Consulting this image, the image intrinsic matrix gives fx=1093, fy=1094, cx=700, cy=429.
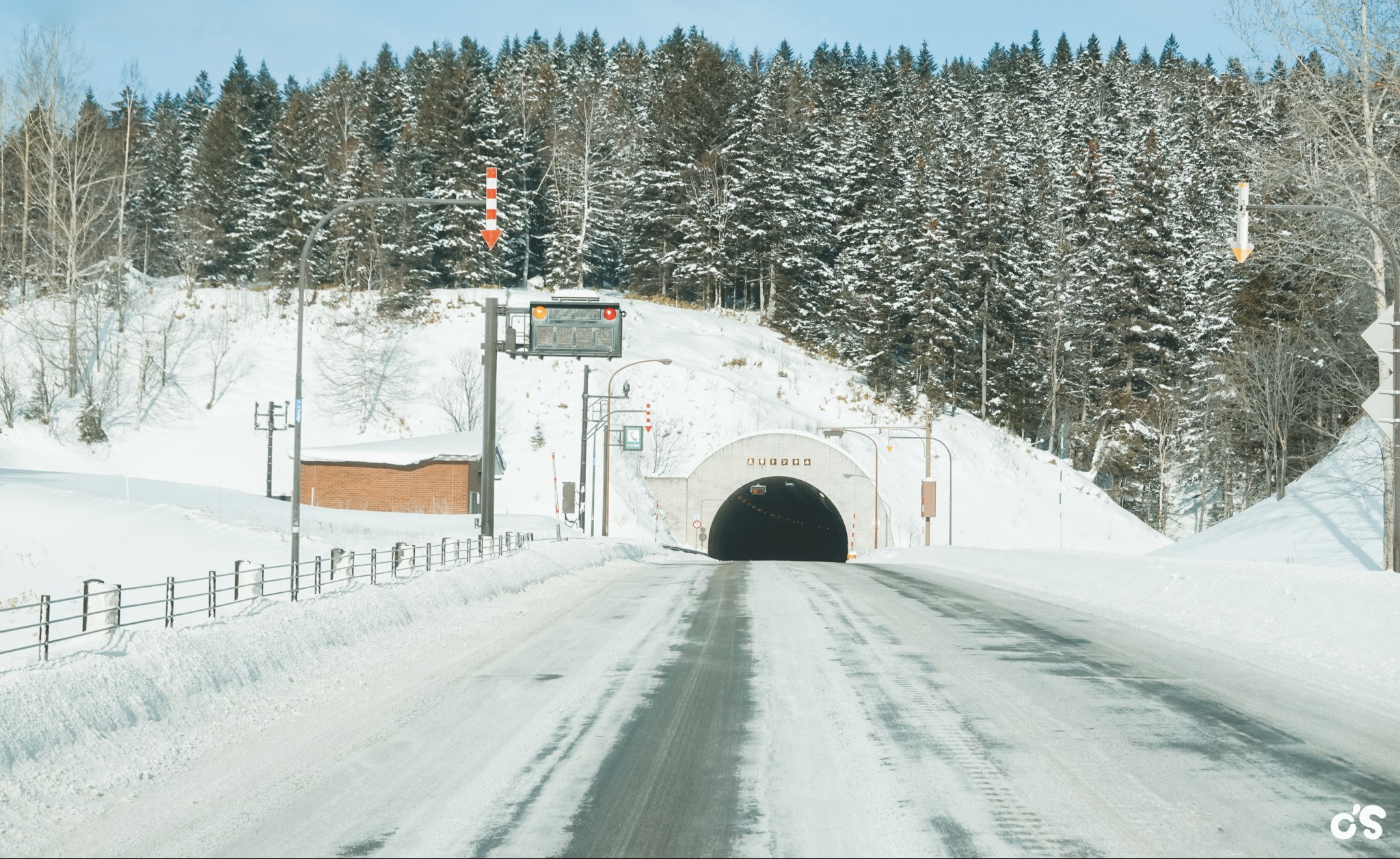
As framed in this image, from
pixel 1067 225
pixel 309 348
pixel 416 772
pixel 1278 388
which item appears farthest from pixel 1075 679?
pixel 1067 225

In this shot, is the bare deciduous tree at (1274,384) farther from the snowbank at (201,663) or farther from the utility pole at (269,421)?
the snowbank at (201,663)

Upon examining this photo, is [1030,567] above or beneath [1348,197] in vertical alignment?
beneath

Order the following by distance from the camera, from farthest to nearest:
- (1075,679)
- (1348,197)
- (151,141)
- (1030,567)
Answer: (151,141), (1348,197), (1030,567), (1075,679)

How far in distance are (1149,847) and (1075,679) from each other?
5.42 metres

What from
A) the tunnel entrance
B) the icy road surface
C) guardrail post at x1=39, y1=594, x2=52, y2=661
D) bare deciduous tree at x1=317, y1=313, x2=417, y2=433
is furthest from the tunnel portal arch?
guardrail post at x1=39, y1=594, x2=52, y2=661

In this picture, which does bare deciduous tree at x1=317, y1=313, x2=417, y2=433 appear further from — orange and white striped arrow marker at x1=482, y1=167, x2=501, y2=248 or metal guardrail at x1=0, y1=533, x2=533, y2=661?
orange and white striped arrow marker at x1=482, y1=167, x2=501, y2=248

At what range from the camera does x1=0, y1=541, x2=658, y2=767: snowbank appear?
25.4 ft

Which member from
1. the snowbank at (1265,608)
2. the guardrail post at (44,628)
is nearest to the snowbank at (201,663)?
the guardrail post at (44,628)

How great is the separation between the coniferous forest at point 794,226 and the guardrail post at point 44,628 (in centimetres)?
4664

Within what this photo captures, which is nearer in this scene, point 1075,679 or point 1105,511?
point 1075,679

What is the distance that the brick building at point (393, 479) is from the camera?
5231 centimetres

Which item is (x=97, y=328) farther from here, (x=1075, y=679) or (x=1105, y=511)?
(x=1075, y=679)

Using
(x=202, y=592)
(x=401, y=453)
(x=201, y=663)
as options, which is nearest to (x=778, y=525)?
(x=401, y=453)

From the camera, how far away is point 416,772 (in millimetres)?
7109
